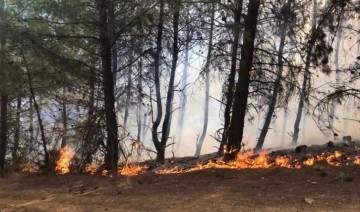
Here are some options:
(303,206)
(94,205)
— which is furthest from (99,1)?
(303,206)

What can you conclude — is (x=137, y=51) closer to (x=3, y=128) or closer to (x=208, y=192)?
(x=3, y=128)

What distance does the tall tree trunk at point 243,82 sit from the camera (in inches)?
406

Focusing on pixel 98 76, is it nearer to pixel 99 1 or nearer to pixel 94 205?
pixel 99 1

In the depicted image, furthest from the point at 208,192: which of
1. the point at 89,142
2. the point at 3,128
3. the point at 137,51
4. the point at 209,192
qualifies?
the point at 3,128

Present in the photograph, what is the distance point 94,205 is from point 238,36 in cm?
499

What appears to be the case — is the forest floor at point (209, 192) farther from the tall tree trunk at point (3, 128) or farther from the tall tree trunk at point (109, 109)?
the tall tree trunk at point (3, 128)

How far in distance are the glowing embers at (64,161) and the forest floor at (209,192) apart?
1630 millimetres

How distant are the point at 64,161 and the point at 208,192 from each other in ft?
19.0

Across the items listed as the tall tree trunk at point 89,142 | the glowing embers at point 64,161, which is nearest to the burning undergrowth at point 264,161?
the glowing embers at point 64,161

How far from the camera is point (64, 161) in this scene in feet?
40.5

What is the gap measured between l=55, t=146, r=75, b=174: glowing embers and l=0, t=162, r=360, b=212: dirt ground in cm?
164

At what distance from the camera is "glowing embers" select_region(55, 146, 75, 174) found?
1220 centimetres

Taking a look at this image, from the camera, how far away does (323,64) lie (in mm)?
10289

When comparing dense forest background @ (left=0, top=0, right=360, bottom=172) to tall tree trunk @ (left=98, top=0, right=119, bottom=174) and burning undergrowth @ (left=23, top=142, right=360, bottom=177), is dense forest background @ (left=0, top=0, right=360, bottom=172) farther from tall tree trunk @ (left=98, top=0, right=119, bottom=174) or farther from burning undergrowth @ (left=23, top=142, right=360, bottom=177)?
burning undergrowth @ (left=23, top=142, right=360, bottom=177)
